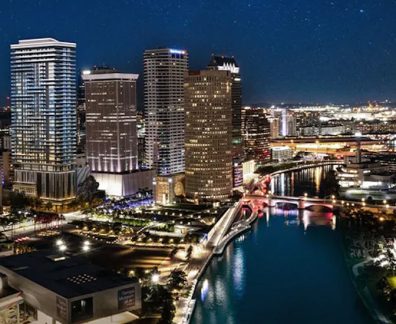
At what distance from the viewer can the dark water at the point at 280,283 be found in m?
6.50

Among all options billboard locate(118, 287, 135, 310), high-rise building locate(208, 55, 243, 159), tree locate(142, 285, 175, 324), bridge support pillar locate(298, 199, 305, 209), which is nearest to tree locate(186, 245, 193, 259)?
tree locate(142, 285, 175, 324)

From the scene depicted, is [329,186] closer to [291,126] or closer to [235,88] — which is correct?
[235,88]

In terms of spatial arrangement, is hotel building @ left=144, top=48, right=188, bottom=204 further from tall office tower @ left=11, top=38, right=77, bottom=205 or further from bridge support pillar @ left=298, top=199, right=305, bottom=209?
bridge support pillar @ left=298, top=199, right=305, bottom=209

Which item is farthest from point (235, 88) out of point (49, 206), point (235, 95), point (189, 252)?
point (189, 252)

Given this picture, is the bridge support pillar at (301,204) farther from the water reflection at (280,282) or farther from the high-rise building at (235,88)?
the high-rise building at (235,88)

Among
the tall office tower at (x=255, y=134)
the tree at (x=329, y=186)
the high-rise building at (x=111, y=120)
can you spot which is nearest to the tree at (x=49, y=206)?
the high-rise building at (x=111, y=120)

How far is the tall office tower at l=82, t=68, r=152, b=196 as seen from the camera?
13.1m

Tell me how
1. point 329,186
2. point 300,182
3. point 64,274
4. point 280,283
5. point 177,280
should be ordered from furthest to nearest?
point 300,182 → point 329,186 → point 280,283 → point 177,280 → point 64,274

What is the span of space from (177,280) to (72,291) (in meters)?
2.11

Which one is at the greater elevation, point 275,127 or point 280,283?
point 275,127

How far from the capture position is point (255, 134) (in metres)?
21.7

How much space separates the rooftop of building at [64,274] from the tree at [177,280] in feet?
4.22

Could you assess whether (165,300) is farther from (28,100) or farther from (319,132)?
(319,132)

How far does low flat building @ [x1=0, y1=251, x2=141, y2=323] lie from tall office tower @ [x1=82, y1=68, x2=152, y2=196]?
7.33m
